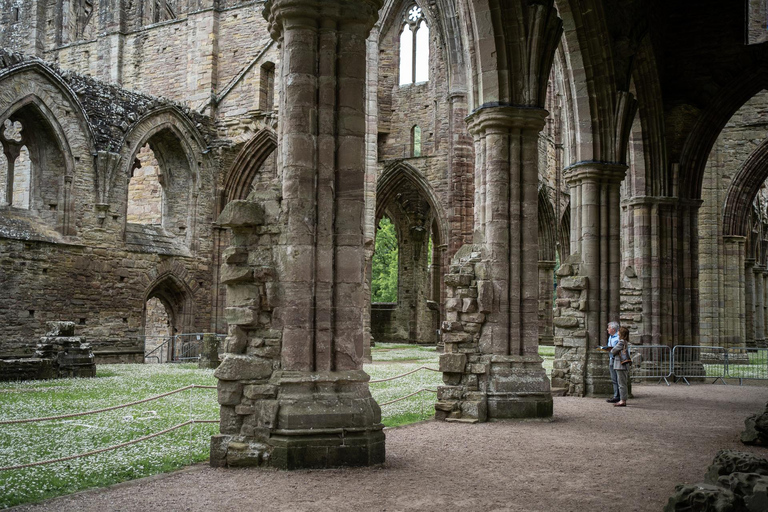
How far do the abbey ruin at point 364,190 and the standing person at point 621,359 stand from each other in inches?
36.0

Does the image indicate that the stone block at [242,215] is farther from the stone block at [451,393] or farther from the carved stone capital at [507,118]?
the carved stone capital at [507,118]

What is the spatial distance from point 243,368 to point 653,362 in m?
11.5

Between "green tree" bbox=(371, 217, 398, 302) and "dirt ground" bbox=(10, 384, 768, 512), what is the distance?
3014 centimetres

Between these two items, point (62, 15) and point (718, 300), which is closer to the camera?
point (718, 300)

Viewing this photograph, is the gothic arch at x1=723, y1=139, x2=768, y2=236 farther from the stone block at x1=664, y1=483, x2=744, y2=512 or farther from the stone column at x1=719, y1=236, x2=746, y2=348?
the stone block at x1=664, y1=483, x2=744, y2=512

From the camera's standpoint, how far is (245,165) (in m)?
22.6

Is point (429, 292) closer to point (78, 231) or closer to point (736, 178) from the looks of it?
point (736, 178)

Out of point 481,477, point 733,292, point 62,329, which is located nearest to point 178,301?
point 62,329

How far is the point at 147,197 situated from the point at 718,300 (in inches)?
698

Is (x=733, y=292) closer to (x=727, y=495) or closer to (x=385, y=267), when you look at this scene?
(x=385, y=267)

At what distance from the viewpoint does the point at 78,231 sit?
1822cm

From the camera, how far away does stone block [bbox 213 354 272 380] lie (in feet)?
19.2

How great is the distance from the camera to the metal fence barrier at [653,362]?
1526cm

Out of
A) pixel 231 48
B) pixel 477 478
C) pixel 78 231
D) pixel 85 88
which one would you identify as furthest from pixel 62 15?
pixel 477 478
